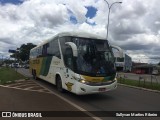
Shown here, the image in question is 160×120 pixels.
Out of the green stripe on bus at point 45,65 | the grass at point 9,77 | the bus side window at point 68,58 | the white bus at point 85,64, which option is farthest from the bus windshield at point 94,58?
the grass at point 9,77

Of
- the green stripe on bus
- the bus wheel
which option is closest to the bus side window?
the bus wheel

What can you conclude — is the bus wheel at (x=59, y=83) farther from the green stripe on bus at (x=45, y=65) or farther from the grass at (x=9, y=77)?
the grass at (x=9, y=77)

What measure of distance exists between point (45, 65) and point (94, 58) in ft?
24.9

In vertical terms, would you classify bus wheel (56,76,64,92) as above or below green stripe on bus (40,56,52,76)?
below

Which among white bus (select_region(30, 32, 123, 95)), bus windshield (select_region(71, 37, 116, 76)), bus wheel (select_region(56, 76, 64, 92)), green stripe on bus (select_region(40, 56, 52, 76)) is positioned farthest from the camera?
green stripe on bus (select_region(40, 56, 52, 76))

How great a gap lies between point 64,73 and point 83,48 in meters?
1.95

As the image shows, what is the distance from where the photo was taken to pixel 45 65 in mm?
20484

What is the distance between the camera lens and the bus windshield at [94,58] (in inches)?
524

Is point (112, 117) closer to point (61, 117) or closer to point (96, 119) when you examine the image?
point (96, 119)

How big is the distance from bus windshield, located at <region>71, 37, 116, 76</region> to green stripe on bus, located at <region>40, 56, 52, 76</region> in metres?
5.15

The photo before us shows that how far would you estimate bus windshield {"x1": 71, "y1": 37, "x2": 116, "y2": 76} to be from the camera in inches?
524

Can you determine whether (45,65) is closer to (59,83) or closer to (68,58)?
(59,83)

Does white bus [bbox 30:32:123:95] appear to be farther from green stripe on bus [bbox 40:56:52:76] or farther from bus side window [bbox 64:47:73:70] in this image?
green stripe on bus [bbox 40:56:52:76]

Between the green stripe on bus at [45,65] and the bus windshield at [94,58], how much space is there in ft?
16.9
